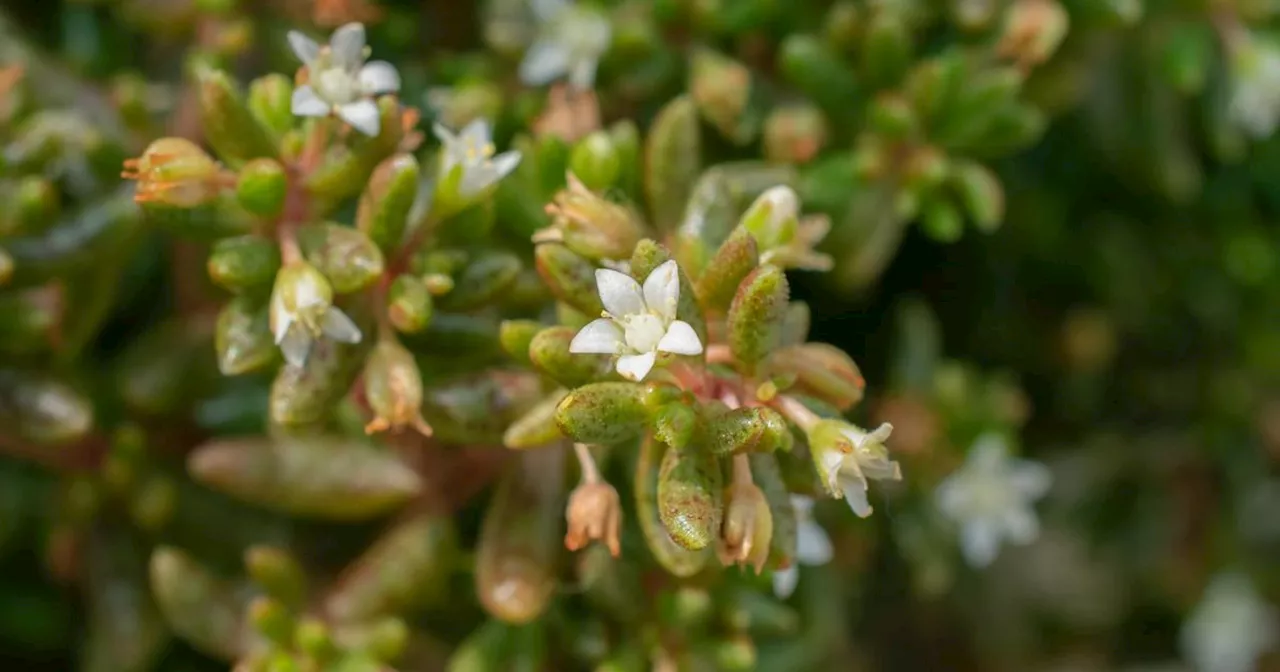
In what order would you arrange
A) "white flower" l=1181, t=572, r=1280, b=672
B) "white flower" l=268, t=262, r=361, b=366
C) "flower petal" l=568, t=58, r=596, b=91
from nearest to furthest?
"white flower" l=268, t=262, r=361, b=366 < "flower petal" l=568, t=58, r=596, b=91 < "white flower" l=1181, t=572, r=1280, b=672

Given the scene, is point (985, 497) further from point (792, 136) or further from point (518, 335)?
point (518, 335)

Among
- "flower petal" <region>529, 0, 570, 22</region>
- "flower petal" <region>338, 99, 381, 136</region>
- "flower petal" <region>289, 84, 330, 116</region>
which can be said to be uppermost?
"flower petal" <region>289, 84, 330, 116</region>

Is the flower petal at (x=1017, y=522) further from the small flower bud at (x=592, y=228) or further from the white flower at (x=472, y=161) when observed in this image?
the white flower at (x=472, y=161)

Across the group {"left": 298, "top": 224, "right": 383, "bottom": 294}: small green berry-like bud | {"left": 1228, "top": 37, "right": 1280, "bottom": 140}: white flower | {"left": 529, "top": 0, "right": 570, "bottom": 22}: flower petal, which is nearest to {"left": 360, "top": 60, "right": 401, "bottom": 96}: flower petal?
{"left": 298, "top": 224, "right": 383, "bottom": 294}: small green berry-like bud

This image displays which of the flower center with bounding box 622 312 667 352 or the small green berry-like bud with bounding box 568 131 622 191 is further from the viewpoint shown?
the small green berry-like bud with bounding box 568 131 622 191

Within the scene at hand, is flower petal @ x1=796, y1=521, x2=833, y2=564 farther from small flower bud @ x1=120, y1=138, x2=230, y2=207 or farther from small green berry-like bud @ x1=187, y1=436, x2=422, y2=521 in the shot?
small flower bud @ x1=120, y1=138, x2=230, y2=207

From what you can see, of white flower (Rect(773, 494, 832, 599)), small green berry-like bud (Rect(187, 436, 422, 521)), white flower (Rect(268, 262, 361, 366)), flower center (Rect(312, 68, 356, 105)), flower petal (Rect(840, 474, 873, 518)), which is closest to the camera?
flower petal (Rect(840, 474, 873, 518))

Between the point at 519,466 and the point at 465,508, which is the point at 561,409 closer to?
the point at 519,466

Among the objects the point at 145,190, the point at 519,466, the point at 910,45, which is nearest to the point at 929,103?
the point at 910,45
